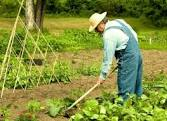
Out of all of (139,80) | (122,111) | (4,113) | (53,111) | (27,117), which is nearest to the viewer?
(122,111)

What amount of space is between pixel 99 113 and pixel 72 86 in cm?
465

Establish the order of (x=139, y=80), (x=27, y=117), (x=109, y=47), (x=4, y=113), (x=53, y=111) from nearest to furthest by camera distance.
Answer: (x=109, y=47), (x=27, y=117), (x=139, y=80), (x=53, y=111), (x=4, y=113)

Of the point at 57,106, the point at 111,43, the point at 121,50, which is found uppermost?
the point at 111,43

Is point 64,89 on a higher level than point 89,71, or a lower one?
higher

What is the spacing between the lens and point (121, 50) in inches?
324

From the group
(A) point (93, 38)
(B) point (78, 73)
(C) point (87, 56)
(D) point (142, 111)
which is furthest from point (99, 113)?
(A) point (93, 38)

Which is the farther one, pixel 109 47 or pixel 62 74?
pixel 62 74

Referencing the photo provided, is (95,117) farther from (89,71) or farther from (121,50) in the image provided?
(89,71)

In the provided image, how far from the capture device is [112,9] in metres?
33.7

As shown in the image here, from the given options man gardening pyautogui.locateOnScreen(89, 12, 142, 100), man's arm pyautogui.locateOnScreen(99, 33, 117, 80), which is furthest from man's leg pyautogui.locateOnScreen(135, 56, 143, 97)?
man's arm pyautogui.locateOnScreen(99, 33, 117, 80)

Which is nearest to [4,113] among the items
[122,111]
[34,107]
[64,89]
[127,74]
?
[34,107]

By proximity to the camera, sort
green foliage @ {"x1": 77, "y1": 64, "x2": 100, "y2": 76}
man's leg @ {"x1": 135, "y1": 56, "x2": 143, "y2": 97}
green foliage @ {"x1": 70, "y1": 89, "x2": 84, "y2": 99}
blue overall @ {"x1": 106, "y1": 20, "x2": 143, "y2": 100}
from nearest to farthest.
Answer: blue overall @ {"x1": 106, "y1": 20, "x2": 143, "y2": 100} < man's leg @ {"x1": 135, "y1": 56, "x2": 143, "y2": 97} < green foliage @ {"x1": 70, "y1": 89, "x2": 84, "y2": 99} < green foliage @ {"x1": 77, "y1": 64, "x2": 100, "y2": 76}

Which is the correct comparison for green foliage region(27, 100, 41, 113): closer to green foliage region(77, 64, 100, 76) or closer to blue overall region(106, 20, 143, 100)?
blue overall region(106, 20, 143, 100)

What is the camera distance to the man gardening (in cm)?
798
